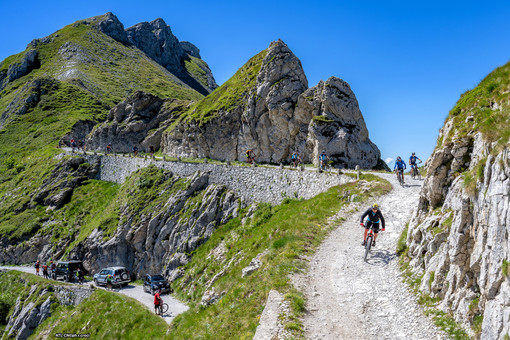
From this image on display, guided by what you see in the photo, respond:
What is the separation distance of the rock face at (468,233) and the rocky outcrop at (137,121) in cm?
6176

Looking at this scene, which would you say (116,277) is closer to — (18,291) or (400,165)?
(18,291)

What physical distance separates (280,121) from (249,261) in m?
25.8

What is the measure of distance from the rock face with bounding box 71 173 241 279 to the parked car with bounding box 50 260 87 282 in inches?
79.5

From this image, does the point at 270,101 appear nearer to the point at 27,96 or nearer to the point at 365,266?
the point at 365,266

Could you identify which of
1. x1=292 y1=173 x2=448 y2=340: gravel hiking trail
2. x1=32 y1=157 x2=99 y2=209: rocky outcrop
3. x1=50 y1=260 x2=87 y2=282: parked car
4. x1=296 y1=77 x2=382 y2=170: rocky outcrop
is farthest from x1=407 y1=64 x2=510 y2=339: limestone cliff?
x1=32 y1=157 x2=99 y2=209: rocky outcrop

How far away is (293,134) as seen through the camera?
40.7 metres

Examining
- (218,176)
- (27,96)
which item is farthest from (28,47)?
(218,176)

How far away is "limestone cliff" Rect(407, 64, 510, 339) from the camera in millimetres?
7004

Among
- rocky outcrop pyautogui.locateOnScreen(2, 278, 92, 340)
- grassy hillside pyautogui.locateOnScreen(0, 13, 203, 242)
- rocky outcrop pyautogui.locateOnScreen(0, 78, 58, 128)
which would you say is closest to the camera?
rocky outcrop pyautogui.locateOnScreen(2, 278, 92, 340)

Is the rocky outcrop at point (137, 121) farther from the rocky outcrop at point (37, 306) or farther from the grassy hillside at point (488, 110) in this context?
the grassy hillside at point (488, 110)

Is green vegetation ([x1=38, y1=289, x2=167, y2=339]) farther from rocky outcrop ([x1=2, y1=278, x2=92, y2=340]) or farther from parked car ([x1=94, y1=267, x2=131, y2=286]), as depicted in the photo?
parked car ([x1=94, y1=267, x2=131, y2=286])

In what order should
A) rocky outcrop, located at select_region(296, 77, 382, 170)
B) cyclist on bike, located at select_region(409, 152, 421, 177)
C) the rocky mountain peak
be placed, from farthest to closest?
the rocky mountain peak, rocky outcrop, located at select_region(296, 77, 382, 170), cyclist on bike, located at select_region(409, 152, 421, 177)

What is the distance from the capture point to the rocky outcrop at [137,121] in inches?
2731

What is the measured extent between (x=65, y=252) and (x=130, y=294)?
18.0 meters
